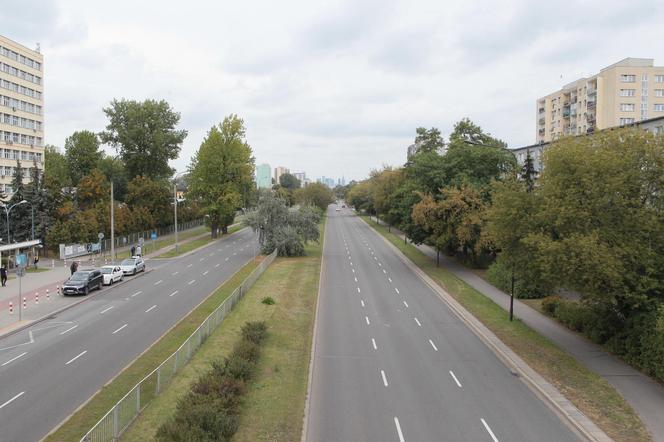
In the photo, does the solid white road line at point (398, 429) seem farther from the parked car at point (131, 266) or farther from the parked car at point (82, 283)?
the parked car at point (131, 266)

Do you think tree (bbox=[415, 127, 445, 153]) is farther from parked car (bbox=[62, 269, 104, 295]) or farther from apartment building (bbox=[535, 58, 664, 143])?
parked car (bbox=[62, 269, 104, 295])

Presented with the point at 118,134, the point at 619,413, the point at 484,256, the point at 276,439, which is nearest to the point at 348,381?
the point at 276,439

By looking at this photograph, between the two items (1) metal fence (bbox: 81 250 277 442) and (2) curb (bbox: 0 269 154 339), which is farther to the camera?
(2) curb (bbox: 0 269 154 339)

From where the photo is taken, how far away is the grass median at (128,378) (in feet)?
43.3

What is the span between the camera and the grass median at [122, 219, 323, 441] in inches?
535

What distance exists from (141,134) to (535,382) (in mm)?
73281

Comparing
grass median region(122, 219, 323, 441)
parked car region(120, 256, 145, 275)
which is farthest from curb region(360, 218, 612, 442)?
parked car region(120, 256, 145, 275)

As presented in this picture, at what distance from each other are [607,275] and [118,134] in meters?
75.1

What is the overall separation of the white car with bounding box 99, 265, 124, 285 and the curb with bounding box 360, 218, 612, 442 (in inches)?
935

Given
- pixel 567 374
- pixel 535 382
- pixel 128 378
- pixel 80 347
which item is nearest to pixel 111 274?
pixel 80 347

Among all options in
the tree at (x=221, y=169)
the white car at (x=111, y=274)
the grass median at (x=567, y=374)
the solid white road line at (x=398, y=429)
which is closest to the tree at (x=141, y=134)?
the tree at (x=221, y=169)

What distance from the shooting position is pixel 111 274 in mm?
38188

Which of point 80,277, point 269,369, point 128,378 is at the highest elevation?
point 80,277

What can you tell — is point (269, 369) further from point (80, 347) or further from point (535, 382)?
point (535, 382)
